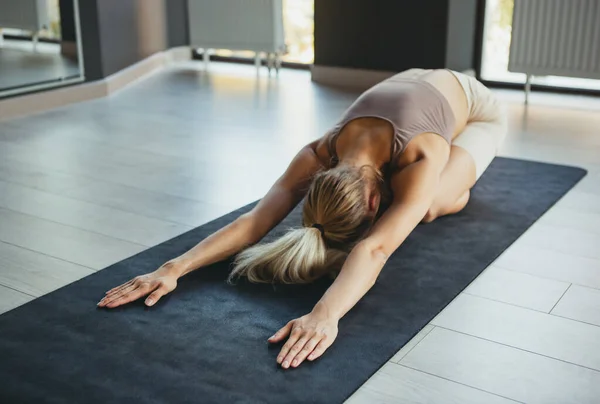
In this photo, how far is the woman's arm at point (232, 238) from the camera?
2.31 metres

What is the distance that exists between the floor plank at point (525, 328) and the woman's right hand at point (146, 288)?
77 cm

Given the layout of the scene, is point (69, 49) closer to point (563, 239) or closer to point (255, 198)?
point (255, 198)

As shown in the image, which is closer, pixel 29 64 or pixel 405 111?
pixel 405 111

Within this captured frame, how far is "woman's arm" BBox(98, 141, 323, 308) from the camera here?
2.31 metres

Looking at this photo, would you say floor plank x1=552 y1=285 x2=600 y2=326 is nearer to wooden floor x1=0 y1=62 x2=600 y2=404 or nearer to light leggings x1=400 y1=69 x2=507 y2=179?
wooden floor x1=0 y1=62 x2=600 y2=404

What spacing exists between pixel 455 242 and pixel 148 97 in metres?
3.06

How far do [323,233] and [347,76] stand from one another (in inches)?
137

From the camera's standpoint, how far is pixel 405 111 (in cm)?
264

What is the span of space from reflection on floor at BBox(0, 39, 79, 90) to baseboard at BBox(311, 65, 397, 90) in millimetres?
1736

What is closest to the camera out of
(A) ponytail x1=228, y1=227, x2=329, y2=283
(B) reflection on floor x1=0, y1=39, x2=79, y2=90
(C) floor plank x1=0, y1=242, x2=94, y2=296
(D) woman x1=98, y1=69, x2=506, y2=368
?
(D) woman x1=98, y1=69, x2=506, y2=368

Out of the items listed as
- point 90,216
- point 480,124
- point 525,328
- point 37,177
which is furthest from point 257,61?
point 525,328

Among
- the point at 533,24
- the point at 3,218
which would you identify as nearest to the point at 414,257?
the point at 3,218

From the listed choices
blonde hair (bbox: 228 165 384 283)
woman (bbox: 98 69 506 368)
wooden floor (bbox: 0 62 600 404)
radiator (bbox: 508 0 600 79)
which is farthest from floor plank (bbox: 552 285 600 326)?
radiator (bbox: 508 0 600 79)

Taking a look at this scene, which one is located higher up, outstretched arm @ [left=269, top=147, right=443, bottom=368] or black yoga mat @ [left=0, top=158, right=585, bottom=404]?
outstretched arm @ [left=269, top=147, right=443, bottom=368]
